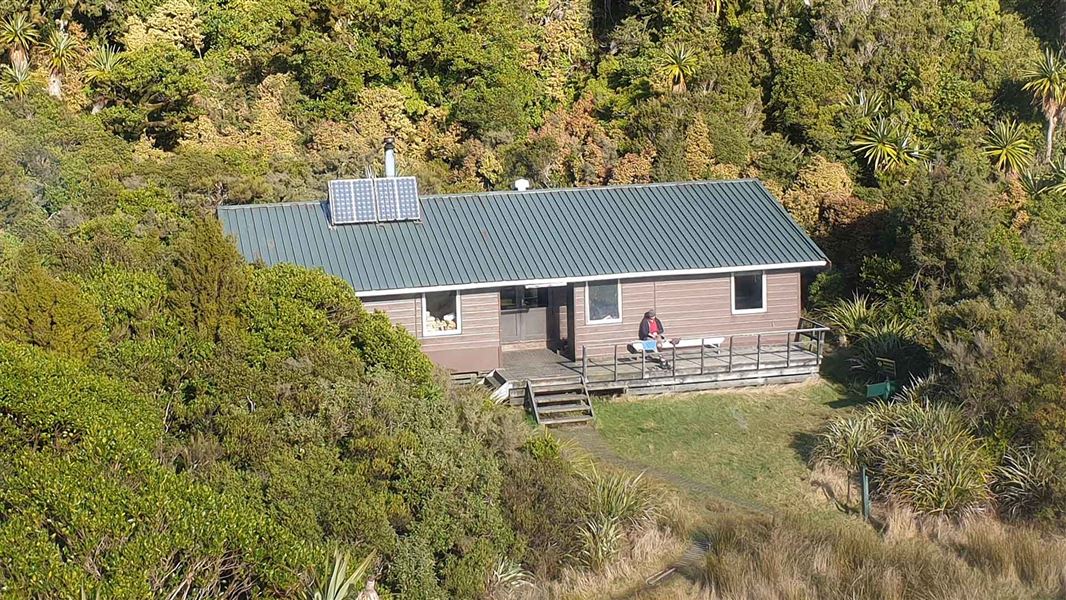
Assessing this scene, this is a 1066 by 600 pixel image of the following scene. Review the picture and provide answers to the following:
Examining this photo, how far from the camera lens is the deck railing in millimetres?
22250

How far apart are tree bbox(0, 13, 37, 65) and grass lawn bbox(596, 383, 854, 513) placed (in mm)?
30485

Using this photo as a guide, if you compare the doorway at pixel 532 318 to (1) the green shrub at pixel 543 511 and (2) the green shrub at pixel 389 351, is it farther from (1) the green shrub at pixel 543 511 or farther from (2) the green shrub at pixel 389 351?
(1) the green shrub at pixel 543 511

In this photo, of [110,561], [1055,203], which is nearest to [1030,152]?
[1055,203]

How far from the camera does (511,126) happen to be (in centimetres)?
3794

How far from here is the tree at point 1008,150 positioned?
3338 cm

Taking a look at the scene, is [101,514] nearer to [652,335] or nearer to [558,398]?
[558,398]

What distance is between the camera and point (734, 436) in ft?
66.2

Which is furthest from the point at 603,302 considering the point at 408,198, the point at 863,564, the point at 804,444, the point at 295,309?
the point at 863,564

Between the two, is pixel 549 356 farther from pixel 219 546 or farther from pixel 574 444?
pixel 219 546

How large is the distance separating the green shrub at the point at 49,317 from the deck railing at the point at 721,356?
10831 mm

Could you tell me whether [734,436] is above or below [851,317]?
below

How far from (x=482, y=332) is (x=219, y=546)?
12911 millimetres

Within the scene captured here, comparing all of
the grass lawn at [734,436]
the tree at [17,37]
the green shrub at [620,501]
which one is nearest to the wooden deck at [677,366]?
the grass lawn at [734,436]

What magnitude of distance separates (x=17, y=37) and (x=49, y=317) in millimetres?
32102
